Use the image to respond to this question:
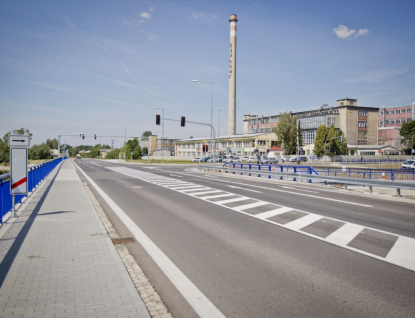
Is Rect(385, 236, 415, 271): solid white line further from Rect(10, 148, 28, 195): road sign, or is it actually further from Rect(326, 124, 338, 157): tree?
Rect(326, 124, 338, 157): tree

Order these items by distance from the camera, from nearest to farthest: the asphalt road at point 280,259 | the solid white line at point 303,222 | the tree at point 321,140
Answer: the asphalt road at point 280,259 → the solid white line at point 303,222 → the tree at point 321,140

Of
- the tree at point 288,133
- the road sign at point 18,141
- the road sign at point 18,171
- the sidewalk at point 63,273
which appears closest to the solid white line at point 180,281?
the sidewalk at point 63,273

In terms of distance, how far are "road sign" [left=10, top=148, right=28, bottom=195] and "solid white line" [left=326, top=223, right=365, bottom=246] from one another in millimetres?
8458

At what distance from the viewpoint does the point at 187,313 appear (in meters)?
4.05

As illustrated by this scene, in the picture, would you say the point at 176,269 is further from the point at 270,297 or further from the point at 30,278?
the point at 30,278

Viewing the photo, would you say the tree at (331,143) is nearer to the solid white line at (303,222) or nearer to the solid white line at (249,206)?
the solid white line at (249,206)

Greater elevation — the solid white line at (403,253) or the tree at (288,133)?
the tree at (288,133)

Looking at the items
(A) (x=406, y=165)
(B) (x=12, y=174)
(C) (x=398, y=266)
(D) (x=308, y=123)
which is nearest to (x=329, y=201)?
(C) (x=398, y=266)

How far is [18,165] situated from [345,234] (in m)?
9.23

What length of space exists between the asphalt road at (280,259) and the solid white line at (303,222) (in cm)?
3

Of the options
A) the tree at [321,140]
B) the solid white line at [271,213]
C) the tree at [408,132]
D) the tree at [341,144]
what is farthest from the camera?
the tree at [408,132]

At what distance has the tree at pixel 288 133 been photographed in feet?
283

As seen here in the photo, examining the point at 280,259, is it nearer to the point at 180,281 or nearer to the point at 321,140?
the point at 180,281

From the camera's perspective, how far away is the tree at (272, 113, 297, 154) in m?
86.4
